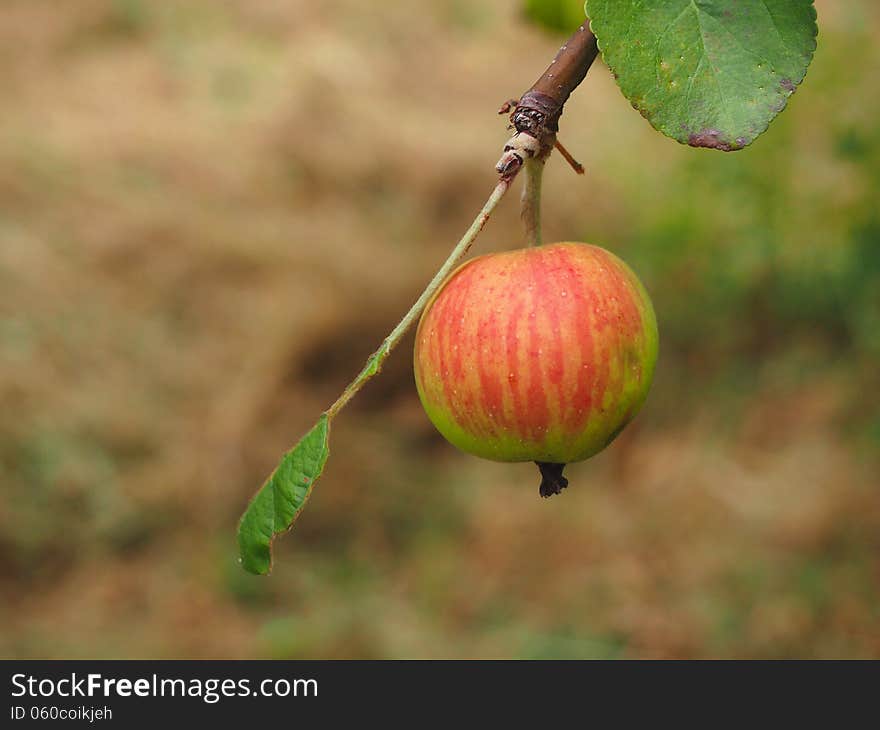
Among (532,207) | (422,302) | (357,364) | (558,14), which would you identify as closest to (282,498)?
(422,302)

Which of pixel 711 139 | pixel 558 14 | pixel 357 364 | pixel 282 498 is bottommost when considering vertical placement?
pixel 282 498

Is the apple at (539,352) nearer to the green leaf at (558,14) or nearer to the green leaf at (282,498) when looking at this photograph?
the green leaf at (282,498)

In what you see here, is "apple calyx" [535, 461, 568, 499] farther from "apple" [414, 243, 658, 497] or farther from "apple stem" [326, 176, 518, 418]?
"apple stem" [326, 176, 518, 418]

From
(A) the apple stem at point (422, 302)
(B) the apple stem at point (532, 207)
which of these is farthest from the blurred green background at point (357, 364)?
(A) the apple stem at point (422, 302)

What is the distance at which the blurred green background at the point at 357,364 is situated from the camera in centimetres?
254

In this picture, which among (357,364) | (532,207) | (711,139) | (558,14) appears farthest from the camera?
(357,364)

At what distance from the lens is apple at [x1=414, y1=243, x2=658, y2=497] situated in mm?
581

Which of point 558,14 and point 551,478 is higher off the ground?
point 558,14

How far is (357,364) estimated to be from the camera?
3311 mm

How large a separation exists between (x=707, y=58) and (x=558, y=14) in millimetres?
401

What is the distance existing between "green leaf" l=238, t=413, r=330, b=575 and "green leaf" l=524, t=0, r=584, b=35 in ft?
1.65

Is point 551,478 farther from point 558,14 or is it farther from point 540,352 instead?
point 558,14

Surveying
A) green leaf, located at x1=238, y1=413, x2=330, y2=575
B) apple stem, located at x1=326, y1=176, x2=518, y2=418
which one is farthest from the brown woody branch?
green leaf, located at x1=238, y1=413, x2=330, y2=575

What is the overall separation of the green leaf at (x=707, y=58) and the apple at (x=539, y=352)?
107 mm
